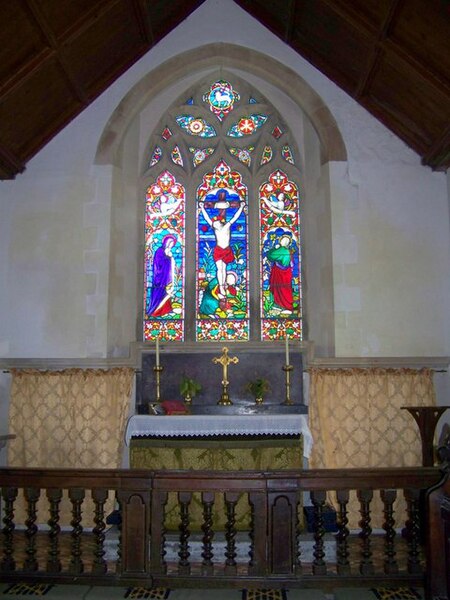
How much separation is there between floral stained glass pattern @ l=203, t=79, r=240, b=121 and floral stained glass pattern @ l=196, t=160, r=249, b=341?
A: 2.76 ft

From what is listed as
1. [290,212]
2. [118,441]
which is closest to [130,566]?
[118,441]

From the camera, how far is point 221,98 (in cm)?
779

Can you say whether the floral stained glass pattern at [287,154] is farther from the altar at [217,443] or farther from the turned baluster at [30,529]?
the turned baluster at [30,529]

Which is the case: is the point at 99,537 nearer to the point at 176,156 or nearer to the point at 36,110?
the point at 36,110

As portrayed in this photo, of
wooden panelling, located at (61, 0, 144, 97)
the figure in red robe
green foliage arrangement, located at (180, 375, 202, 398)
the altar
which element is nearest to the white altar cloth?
the altar

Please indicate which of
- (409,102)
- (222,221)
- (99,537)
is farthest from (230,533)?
(409,102)

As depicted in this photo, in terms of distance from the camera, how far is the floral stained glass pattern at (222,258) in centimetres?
723

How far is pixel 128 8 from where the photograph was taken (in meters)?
6.01

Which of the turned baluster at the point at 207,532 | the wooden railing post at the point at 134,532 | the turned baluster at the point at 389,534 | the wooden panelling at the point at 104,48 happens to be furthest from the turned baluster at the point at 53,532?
the wooden panelling at the point at 104,48

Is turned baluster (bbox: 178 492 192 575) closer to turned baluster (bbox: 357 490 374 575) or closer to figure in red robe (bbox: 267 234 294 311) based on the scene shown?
turned baluster (bbox: 357 490 374 575)

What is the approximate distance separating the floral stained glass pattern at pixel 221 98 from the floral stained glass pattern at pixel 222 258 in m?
0.84

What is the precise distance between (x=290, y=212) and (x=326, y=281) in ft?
4.23

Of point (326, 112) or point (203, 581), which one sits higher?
point (326, 112)

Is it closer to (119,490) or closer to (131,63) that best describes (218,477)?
(119,490)
